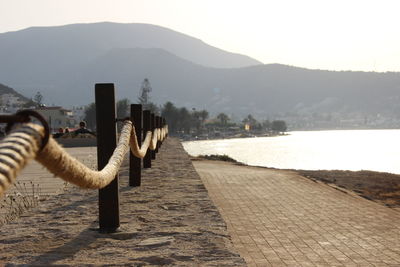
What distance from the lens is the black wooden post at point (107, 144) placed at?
4441 millimetres

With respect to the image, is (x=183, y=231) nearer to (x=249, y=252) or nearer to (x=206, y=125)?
(x=249, y=252)

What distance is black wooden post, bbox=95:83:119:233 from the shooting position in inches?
175

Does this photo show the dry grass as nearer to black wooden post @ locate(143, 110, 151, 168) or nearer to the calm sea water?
black wooden post @ locate(143, 110, 151, 168)

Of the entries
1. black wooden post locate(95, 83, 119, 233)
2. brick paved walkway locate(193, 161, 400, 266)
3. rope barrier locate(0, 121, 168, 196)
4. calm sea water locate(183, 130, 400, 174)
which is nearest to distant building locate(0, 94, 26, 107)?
calm sea water locate(183, 130, 400, 174)

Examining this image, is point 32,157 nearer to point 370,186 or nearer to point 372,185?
point 370,186

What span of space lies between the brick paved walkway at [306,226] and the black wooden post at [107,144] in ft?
7.04

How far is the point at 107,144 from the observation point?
14.8ft

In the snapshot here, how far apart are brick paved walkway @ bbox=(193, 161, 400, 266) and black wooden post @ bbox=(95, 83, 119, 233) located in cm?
214

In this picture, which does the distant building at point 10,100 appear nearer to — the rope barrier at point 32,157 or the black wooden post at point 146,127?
the black wooden post at point 146,127

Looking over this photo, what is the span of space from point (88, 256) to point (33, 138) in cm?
193

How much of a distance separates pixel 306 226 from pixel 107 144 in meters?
4.66

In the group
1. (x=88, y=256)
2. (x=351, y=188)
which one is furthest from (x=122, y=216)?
(x=351, y=188)

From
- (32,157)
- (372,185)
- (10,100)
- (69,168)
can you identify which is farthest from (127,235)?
(10,100)

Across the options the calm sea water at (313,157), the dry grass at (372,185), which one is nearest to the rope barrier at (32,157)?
the dry grass at (372,185)
